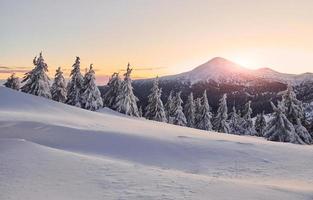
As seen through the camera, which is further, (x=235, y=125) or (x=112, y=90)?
(x=235, y=125)

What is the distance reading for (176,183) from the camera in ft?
33.0

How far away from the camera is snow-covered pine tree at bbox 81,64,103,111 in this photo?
54.9 metres

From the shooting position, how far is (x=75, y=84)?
188 feet

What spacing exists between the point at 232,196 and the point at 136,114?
48.1m

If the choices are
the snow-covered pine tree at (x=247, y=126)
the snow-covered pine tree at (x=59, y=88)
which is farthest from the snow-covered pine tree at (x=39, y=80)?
the snow-covered pine tree at (x=247, y=126)

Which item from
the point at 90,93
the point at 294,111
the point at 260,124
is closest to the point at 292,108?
the point at 294,111

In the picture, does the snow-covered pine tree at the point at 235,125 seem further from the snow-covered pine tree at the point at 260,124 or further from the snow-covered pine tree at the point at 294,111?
the snow-covered pine tree at the point at 294,111

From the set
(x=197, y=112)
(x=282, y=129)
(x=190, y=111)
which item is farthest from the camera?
(x=197, y=112)

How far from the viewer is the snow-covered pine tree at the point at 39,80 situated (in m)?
52.1

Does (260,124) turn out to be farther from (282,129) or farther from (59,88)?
(59,88)

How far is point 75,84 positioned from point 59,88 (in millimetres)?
2463

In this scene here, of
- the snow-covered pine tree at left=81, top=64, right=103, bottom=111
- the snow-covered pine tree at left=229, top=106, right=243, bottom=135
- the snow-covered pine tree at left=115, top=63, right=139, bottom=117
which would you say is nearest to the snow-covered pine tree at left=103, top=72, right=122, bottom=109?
the snow-covered pine tree at left=115, top=63, right=139, bottom=117

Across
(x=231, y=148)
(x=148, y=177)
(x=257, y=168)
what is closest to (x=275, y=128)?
(x=231, y=148)

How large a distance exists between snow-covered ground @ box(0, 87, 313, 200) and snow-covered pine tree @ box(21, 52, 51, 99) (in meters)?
35.1
